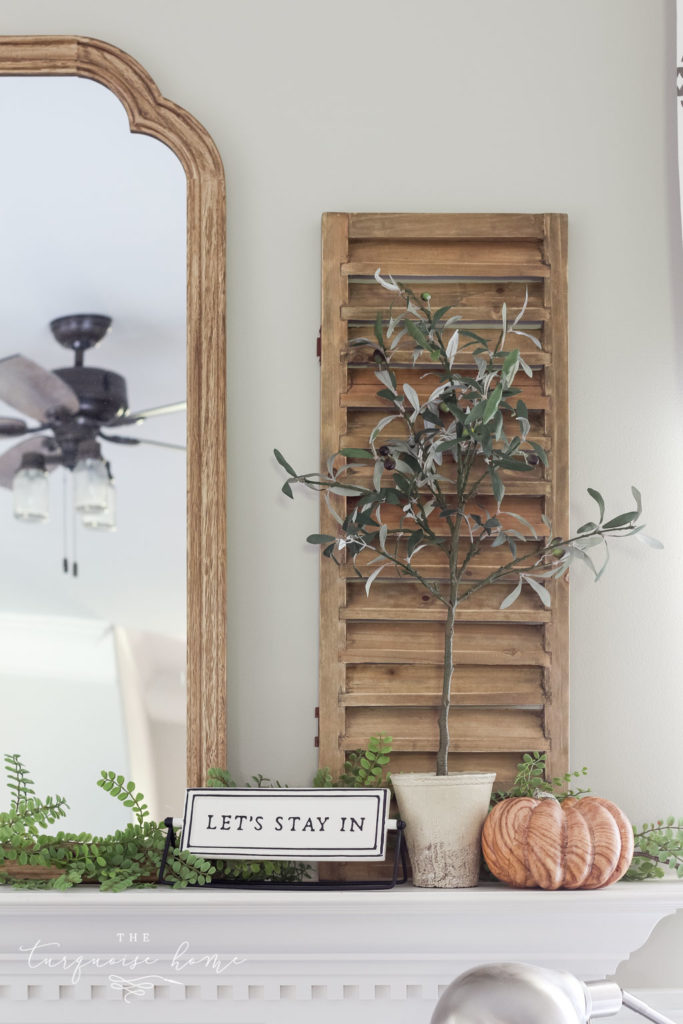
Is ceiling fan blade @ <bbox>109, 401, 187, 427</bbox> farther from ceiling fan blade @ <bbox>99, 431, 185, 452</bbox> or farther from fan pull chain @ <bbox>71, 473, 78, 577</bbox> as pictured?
fan pull chain @ <bbox>71, 473, 78, 577</bbox>

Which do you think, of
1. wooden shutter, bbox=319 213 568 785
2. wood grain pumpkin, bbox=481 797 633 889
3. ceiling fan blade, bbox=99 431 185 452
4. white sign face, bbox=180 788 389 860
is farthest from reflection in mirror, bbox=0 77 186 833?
wood grain pumpkin, bbox=481 797 633 889

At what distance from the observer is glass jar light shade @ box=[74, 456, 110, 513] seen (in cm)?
156

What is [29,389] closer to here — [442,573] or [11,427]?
[11,427]

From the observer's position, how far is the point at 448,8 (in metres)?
1.65

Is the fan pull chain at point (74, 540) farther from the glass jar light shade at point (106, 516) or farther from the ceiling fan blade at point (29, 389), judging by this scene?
the ceiling fan blade at point (29, 389)

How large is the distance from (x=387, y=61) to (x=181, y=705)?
114 cm

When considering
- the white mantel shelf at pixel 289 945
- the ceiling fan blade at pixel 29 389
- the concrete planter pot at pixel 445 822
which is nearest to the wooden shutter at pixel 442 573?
the concrete planter pot at pixel 445 822

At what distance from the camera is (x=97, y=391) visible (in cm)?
157

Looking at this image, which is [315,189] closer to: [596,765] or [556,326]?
[556,326]

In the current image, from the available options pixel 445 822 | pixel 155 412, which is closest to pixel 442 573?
pixel 445 822

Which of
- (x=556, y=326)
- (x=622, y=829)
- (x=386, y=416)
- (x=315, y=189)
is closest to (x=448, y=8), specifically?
(x=315, y=189)

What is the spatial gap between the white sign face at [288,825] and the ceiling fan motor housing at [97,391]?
637 millimetres

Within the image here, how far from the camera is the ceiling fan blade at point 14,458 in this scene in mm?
1558

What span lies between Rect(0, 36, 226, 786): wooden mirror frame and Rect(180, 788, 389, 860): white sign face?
109 mm
